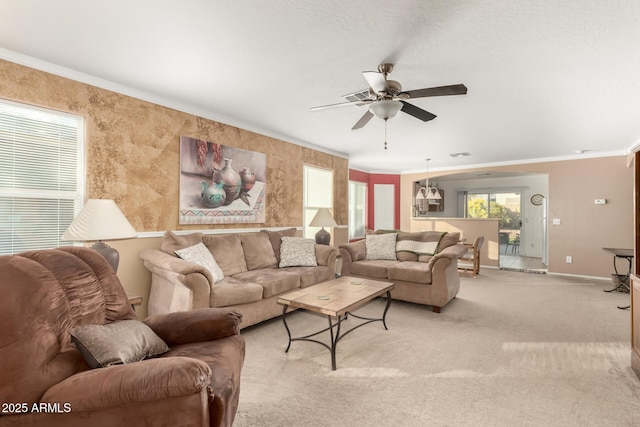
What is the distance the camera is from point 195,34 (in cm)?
222

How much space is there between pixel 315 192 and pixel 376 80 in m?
3.81

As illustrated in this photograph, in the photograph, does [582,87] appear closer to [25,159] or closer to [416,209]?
[25,159]

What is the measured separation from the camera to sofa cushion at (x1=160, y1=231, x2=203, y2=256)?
3.27 meters

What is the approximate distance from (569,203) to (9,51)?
8.52 metres

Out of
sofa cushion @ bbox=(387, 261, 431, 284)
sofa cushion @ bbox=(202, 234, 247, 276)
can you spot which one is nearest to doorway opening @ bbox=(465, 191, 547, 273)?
sofa cushion @ bbox=(387, 261, 431, 284)

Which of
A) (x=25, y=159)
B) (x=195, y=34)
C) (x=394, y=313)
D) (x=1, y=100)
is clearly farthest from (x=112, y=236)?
(x=394, y=313)

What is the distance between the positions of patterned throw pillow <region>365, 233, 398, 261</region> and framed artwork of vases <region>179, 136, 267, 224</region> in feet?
5.63

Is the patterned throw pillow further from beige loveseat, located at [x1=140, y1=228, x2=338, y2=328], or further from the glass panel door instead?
the glass panel door

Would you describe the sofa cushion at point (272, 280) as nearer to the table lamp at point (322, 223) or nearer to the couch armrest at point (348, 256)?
the couch armrest at point (348, 256)

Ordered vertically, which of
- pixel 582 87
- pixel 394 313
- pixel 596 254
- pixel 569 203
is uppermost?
pixel 582 87

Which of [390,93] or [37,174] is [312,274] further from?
[37,174]

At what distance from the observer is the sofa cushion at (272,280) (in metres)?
3.29

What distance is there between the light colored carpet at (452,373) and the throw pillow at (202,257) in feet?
2.19

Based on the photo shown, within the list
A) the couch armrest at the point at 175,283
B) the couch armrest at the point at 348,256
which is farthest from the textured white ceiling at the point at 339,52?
the couch armrest at the point at 348,256
